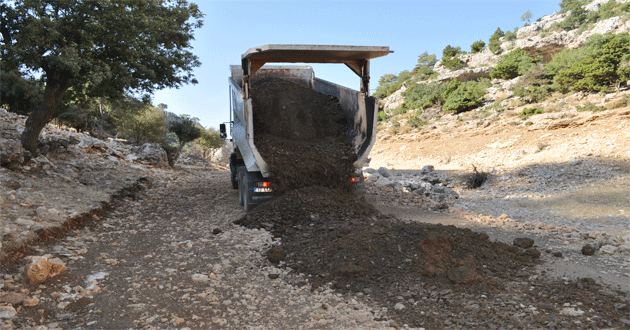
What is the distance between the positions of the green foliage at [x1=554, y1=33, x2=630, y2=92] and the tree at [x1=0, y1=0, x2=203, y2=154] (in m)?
25.5

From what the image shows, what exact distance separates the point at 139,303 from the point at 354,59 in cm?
650

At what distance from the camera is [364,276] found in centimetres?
441

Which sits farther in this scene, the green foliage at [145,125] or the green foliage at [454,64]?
the green foliage at [454,64]

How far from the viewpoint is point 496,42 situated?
51.4m

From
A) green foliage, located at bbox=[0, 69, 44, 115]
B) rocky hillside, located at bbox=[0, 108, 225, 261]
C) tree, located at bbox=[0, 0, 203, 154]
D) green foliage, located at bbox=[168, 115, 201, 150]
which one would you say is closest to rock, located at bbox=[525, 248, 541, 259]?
rocky hillside, located at bbox=[0, 108, 225, 261]

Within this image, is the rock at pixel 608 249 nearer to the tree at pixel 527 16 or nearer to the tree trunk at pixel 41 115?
the tree trunk at pixel 41 115

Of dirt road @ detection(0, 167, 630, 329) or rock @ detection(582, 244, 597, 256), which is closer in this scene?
dirt road @ detection(0, 167, 630, 329)

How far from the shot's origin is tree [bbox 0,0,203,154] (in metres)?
8.16

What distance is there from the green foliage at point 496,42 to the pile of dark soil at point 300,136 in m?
47.4

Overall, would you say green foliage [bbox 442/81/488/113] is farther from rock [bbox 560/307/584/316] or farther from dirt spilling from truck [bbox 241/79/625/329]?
rock [bbox 560/307/584/316]

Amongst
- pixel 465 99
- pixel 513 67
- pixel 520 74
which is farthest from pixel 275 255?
pixel 513 67

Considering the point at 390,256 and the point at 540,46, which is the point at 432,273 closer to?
the point at 390,256

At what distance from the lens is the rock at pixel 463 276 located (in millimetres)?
4098

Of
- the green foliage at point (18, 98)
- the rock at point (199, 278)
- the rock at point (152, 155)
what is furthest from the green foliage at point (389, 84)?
the rock at point (199, 278)
